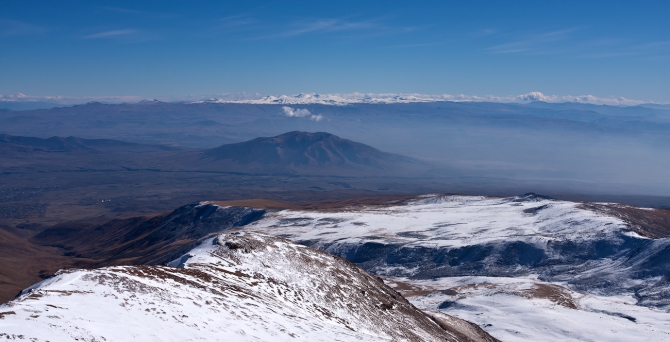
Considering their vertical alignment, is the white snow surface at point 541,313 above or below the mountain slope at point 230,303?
below

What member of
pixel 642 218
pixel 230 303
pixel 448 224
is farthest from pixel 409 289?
pixel 642 218

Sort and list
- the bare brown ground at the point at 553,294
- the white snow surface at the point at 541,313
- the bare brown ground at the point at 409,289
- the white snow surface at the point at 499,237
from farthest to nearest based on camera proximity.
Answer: the bare brown ground at the point at 409,289
the bare brown ground at the point at 553,294
the white snow surface at the point at 499,237
the white snow surface at the point at 541,313

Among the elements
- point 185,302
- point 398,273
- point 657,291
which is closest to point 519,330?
point 657,291

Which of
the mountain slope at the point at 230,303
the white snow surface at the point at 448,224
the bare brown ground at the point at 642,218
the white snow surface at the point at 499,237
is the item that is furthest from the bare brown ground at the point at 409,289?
the bare brown ground at the point at 642,218

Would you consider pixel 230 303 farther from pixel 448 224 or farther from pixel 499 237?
pixel 448 224

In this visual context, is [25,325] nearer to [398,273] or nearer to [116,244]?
[398,273]

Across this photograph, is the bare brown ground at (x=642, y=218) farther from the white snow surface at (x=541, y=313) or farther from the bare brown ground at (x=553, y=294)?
A: the white snow surface at (x=541, y=313)

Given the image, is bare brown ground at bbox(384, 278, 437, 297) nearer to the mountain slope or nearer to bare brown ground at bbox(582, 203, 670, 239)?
the mountain slope

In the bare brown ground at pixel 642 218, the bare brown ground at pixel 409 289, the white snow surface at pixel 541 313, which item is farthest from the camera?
the bare brown ground at pixel 642 218
